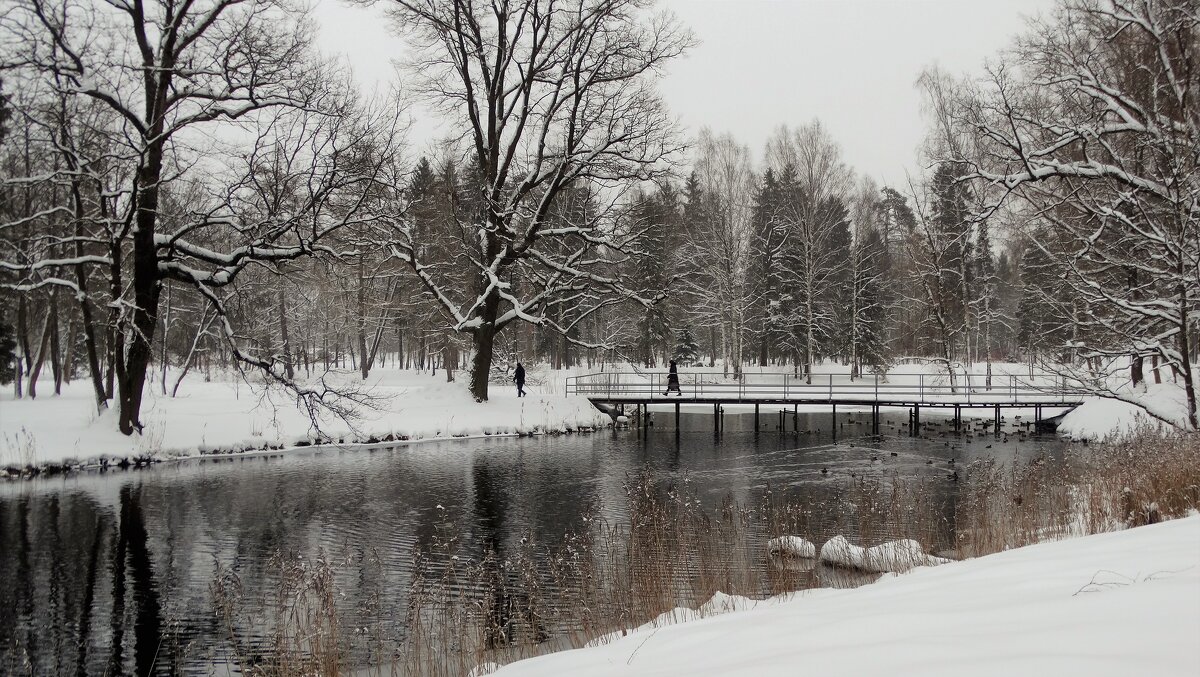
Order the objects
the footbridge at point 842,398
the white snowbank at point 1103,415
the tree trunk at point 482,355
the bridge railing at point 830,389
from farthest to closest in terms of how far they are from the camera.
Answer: the bridge railing at point 830,389 → the footbridge at point 842,398 → the tree trunk at point 482,355 → the white snowbank at point 1103,415

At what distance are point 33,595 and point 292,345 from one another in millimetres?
50154

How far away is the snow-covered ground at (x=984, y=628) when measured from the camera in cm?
281

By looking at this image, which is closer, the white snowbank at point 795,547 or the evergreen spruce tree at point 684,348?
the white snowbank at point 795,547

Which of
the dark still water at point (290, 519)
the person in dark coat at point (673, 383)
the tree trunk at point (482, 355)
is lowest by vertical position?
the dark still water at point (290, 519)

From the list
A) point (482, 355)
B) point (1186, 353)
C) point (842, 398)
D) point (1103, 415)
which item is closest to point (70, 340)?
point (482, 355)

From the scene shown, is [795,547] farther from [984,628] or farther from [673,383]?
[673,383]

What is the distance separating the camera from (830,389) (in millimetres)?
31859

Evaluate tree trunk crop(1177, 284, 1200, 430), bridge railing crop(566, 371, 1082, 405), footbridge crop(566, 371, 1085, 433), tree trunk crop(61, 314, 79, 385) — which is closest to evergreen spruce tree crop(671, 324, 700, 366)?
bridge railing crop(566, 371, 1082, 405)

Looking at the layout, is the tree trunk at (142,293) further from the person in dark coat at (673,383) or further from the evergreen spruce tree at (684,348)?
the evergreen spruce tree at (684,348)

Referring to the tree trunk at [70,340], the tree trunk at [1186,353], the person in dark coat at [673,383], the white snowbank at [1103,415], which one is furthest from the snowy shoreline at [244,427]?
the white snowbank at [1103,415]

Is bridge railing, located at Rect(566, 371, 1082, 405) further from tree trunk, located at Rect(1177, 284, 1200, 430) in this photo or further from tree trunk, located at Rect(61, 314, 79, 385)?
tree trunk, located at Rect(61, 314, 79, 385)

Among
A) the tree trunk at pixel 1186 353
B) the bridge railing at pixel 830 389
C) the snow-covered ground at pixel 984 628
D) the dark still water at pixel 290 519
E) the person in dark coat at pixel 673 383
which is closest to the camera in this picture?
the snow-covered ground at pixel 984 628

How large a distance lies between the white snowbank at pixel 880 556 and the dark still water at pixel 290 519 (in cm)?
130

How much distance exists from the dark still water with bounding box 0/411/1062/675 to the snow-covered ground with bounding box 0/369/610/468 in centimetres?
99
